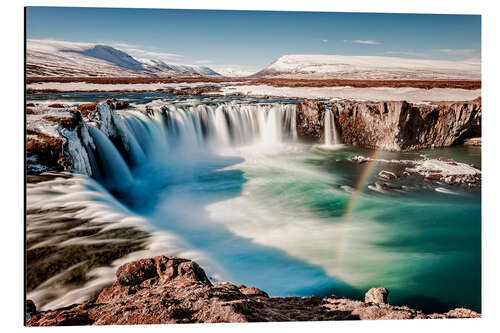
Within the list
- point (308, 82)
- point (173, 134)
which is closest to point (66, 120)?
point (173, 134)

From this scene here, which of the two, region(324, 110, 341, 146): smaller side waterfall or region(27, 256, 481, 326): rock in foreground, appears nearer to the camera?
region(27, 256, 481, 326): rock in foreground

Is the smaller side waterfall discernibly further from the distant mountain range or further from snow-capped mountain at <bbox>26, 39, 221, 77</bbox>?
snow-capped mountain at <bbox>26, 39, 221, 77</bbox>

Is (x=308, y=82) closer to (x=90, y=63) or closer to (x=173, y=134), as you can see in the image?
(x=173, y=134)

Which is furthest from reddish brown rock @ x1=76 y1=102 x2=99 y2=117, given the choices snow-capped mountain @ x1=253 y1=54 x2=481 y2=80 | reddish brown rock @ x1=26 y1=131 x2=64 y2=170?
snow-capped mountain @ x1=253 y1=54 x2=481 y2=80

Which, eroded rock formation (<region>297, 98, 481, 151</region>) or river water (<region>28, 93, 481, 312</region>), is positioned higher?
eroded rock formation (<region>297, 98, 481, 151</region>)

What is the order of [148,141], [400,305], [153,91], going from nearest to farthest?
1. [400,305]
2. [153,91]
3. [148,141]

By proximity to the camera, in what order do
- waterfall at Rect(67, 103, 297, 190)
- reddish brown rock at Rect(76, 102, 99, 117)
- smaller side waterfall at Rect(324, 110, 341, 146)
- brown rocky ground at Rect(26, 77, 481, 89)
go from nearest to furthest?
brown rocky ground at Rect(26, 77, 481, 89) < reddish brown rock at Rect(76, 102, 99, 117) < waterfall at Rect(67, 103, 297, 190) < smaller side waterfall at Rect(324, 110, 341, 146)
